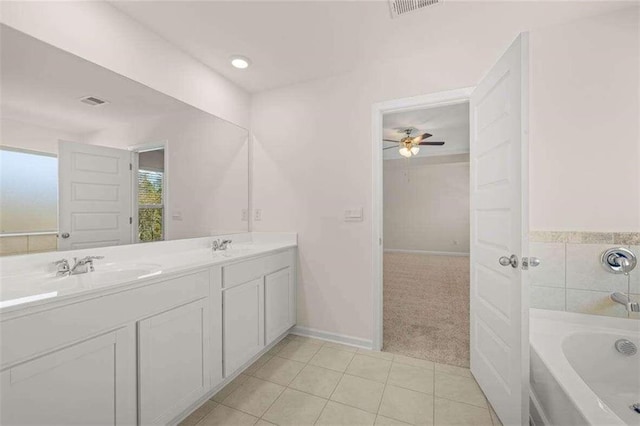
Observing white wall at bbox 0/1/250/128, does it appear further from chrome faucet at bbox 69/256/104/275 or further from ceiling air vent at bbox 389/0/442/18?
ceiling air vent at bbox 389/0/442/18

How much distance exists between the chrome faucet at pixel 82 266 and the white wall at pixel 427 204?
652 centimetres

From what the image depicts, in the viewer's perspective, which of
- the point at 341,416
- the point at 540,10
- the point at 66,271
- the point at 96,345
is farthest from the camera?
the point at 540,10

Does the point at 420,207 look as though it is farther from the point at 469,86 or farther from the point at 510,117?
the point at 510,117

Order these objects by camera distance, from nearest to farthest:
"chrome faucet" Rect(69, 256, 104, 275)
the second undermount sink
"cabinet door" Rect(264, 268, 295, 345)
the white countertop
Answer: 1. the white countertop
2. the second undermount sink
3. "chrome faucet" Rect(69, 256, 104, 275)
4. "cabinet door" Rect(264, 268, 295, 345)

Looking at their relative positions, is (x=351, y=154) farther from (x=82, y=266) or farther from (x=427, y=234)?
(x=427, y=234)

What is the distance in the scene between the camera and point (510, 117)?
1.33 metres

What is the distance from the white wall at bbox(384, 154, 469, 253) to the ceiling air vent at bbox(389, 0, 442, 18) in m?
5.29

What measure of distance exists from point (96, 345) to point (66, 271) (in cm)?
49

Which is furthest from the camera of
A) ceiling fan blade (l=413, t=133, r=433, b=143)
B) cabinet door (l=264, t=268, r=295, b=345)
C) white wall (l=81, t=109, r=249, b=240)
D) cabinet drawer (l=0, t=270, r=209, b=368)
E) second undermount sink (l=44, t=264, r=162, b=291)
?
ceiling fan blade (l=413, t=133, r=433, b=143)

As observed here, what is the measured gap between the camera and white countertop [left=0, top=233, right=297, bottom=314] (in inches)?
38.3

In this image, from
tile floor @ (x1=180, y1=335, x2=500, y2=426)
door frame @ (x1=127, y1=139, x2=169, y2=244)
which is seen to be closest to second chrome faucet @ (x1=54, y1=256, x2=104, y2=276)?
door frame @ (x1=127, y1=139, x2=169, y2=244)

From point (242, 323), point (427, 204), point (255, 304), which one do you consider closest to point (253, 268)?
point (255, 304)

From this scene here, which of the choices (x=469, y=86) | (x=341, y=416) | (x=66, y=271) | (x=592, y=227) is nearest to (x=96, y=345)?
(x=66, y=271)

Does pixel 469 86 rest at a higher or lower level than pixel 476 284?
higher
